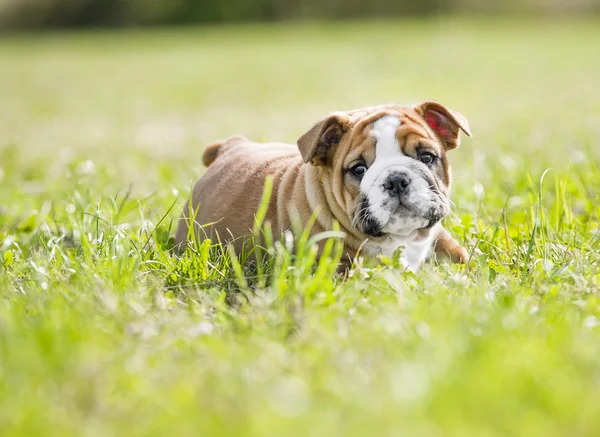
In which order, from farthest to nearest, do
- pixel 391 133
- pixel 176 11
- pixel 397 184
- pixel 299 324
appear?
pixel 176 11, pixel 391 133, pixel 397 184, pixel 299 324

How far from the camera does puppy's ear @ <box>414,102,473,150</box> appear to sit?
13.2 ft

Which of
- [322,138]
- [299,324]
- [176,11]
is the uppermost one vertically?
[322,138]

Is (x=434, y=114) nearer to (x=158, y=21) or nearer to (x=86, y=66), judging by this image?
Answer: (x=86, y=66)

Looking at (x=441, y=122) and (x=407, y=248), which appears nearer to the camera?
(x=407, y=248)

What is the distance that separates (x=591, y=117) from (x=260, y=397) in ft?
25.4

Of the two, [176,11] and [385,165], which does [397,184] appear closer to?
[385,165]

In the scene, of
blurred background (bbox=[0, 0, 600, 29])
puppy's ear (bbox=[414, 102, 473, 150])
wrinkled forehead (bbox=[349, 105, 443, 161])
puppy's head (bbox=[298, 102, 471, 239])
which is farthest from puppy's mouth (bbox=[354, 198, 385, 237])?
blurred background (bbox=[0, 0, 600, 29])

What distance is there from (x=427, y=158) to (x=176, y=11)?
3822cm

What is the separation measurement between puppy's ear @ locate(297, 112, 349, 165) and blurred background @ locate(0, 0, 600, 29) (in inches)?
1354

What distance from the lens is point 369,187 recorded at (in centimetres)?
373

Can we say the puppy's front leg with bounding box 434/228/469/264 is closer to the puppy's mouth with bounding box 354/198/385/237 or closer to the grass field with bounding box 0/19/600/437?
the grass field with bounding box 0/19/600/437

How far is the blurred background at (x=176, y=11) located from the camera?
37562mm

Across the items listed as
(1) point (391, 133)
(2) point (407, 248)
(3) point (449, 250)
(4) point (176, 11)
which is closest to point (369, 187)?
(1) point (391, 133)

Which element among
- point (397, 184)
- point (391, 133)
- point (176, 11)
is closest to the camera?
point (397, 184)
